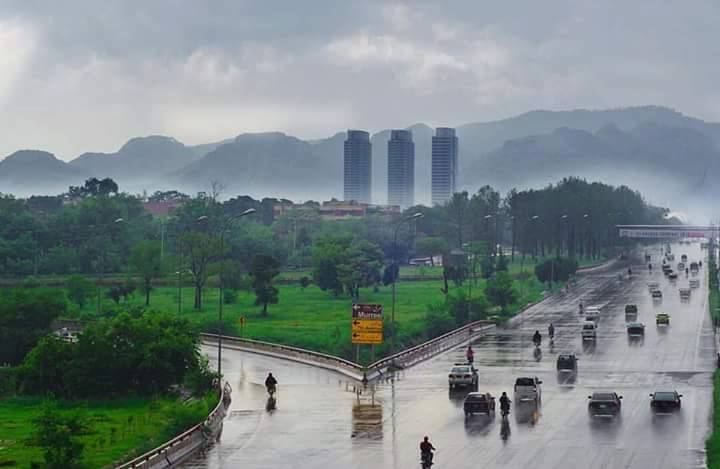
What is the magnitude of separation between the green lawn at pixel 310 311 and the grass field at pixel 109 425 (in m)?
25.9

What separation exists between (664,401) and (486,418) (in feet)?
27.5

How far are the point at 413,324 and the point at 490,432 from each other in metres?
50.8

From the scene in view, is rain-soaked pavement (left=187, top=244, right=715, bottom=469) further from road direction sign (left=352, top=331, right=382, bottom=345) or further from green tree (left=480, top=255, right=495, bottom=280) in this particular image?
green tree (left=480, top=255, right=495, bottom=280)

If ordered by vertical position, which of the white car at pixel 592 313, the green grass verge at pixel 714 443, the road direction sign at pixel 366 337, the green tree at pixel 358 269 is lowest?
the green grass verge at pixel 714 443

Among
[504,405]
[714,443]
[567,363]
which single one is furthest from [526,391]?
[567,363]

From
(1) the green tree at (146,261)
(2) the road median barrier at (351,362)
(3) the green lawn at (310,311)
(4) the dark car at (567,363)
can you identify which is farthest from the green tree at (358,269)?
(4) the dark car at (567,363)

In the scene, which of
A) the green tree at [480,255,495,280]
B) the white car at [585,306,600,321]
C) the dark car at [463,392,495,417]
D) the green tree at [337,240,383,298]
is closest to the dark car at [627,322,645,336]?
the white car at [585,306,600,321]

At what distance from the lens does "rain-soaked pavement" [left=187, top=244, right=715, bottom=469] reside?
42.9 metres

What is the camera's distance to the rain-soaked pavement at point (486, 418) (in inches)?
1689

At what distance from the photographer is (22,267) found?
13862 cm

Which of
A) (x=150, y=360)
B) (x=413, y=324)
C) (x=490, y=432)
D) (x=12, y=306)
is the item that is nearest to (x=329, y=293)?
(x=413, y=324)

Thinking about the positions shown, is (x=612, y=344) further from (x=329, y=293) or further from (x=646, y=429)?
(x=329, y=293)

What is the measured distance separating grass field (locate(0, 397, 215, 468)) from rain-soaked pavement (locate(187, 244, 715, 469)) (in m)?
2.26

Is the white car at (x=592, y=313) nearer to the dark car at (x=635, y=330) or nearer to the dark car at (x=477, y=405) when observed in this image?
the dark car at (x=635, y=330)
